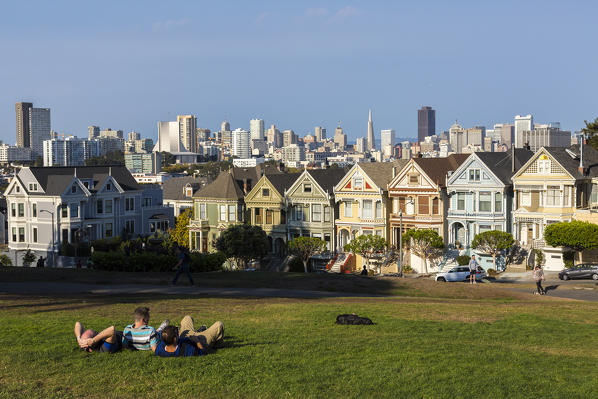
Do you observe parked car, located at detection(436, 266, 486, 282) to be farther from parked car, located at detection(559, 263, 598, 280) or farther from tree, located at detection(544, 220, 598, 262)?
tree, located at detection(544, 220, 598, 262)

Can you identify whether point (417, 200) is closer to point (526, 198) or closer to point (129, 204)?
point (526, 198)

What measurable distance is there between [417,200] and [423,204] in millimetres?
641

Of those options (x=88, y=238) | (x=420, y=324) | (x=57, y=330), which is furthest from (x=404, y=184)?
(x=57, y=330)

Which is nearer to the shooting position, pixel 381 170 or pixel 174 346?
pixel 174 346

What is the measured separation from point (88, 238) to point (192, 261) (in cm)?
3304

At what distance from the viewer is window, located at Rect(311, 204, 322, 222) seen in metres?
72.2

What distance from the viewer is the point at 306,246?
66.2m

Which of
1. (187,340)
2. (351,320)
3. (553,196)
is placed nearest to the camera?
(187,340)

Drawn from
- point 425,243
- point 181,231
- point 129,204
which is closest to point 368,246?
point 425,243

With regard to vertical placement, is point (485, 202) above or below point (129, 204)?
above

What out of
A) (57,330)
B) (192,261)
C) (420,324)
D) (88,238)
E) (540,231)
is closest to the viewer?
(57,330)

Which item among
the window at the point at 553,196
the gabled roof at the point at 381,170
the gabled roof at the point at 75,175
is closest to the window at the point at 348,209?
the gabled roof at the point at 381,170

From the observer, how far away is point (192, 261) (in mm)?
48000

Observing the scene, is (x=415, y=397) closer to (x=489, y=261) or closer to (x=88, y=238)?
(x=489, y=261)
